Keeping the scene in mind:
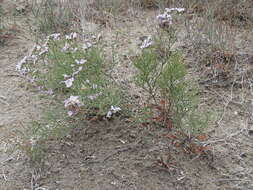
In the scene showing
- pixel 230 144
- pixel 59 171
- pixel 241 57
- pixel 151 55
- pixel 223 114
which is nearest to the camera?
pixel 151 55

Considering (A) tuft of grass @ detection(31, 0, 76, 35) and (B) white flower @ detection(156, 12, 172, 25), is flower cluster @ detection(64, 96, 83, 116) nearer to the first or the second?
(B) white flower @ detection(156, 12, 172, 25)

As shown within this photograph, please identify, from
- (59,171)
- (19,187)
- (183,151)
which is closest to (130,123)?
(183,151)

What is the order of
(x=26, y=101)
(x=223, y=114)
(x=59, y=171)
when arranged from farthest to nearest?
(x=26, y=101) < (x=223, y=114) < (x=59, y=171)

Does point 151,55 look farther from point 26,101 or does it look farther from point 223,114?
point 26,101

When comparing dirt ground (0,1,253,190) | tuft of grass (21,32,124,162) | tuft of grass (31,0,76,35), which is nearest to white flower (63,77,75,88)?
tuft of grass (21,32,124,162)

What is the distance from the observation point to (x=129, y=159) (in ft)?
8.59

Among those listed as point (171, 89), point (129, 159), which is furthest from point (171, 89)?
point (129, 159)

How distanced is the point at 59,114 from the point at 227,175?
1312 millimetres

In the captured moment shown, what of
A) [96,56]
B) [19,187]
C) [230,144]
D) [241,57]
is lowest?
[19,187]

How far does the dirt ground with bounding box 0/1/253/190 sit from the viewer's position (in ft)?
8.21

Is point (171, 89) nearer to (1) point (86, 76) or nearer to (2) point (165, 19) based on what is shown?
(2) point (165, 19)

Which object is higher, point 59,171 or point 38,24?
point 38,24

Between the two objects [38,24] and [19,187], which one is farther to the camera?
[38,24]

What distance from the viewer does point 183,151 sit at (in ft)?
8.76
